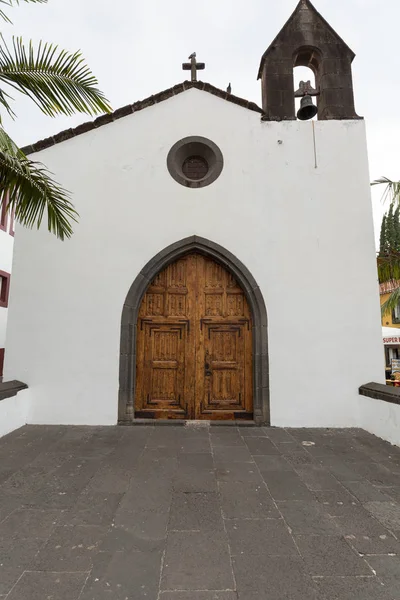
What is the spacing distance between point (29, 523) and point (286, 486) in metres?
2.12

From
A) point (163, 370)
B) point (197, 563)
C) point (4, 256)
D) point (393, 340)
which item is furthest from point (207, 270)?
point (393, 340)

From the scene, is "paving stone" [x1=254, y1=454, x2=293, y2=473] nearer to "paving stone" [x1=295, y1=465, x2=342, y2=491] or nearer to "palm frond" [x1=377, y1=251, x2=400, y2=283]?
"paving stone" [x1=295, y1=465, x2=342, y2=491]

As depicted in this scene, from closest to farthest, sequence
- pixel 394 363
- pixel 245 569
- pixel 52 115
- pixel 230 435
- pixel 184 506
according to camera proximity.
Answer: pixel 245 569 < pixel 184 506 < pixel 52 115 < pixel 230 435 < pixel 394 363

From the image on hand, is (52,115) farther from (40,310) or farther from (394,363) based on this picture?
(394,363)

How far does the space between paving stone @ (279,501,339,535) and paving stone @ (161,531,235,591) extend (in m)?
0.57

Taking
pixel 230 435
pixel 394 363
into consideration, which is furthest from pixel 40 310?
pixel 394 363

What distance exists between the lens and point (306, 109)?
571 centimetres

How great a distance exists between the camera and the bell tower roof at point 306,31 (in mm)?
5773

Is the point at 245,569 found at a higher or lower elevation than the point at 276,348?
lower

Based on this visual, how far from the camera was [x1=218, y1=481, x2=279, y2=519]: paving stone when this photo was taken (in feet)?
8.09

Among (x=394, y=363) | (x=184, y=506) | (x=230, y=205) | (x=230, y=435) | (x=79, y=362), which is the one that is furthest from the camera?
(x=394, y=363)

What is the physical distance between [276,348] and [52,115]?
418 cm

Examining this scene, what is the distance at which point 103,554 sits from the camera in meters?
1.98

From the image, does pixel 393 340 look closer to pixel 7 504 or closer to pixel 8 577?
pixel 7 504
